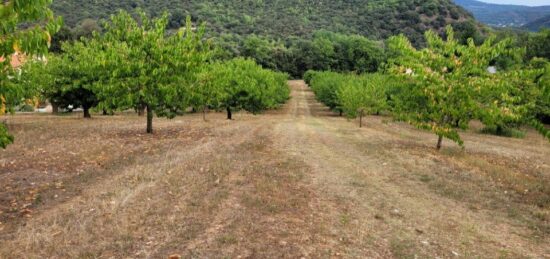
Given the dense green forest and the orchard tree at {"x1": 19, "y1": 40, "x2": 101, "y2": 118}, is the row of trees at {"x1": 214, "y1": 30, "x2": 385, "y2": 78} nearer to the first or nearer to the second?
the dense green forest

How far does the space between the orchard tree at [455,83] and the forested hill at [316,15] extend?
116363 millimetres

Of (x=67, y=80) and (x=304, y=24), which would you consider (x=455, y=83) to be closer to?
(x=67, y=80)

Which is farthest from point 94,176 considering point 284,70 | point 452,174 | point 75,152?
point 284,70

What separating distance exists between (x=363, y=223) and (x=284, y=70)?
128247 mm

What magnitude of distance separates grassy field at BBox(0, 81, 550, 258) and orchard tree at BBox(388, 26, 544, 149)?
204 cm

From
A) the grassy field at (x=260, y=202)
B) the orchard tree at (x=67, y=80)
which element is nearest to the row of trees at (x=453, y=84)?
the grassy field at (x=260, y=202)

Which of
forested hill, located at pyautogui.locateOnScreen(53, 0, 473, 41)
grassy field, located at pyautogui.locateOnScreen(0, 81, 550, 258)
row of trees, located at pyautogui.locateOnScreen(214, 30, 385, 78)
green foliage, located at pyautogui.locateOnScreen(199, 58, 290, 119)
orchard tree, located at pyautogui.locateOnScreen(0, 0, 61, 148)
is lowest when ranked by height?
grassy field, located at pyautogui.locateOnScreen(0, 81, 550, 258)

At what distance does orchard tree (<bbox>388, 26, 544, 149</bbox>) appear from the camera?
19281 millimetres

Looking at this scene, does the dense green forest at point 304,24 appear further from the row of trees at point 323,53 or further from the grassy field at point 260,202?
the grassy field at point 260,202

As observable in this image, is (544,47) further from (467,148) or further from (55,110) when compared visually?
(55,110)

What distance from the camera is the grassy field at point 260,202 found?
8594 mm

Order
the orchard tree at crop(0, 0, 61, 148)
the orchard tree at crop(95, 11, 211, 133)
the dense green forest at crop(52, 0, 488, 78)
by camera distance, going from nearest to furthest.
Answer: the orchard tree at crop(0, 0, 61, 148), the orchard tree at crop(95, 11, 211, 133), the dense green forest at crop(52, 0, 488, 78)

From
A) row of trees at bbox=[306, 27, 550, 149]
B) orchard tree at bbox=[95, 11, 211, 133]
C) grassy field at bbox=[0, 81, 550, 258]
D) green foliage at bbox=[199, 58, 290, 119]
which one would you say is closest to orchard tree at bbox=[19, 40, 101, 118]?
green foliage at bbox=[199, 58, 290, 119]

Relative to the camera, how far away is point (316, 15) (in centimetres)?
16850
